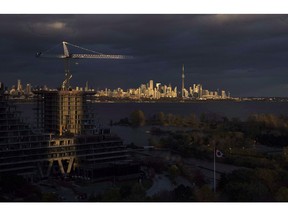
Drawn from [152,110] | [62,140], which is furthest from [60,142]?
[152,110]

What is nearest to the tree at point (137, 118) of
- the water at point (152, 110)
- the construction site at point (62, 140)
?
the water at point (152, 110)

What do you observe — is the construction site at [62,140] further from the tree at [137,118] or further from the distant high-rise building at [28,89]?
the tree at [137,118]

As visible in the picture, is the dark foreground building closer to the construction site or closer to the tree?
the construction site

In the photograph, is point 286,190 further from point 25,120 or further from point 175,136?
point 175,136

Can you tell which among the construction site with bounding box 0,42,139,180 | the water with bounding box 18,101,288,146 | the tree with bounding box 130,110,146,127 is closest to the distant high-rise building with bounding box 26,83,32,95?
the construction site with bounding box 0,42,139,180

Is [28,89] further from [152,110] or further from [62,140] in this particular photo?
[152,110]

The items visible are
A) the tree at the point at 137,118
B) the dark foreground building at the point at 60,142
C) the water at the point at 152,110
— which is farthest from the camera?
the tree at the point at 137,118
